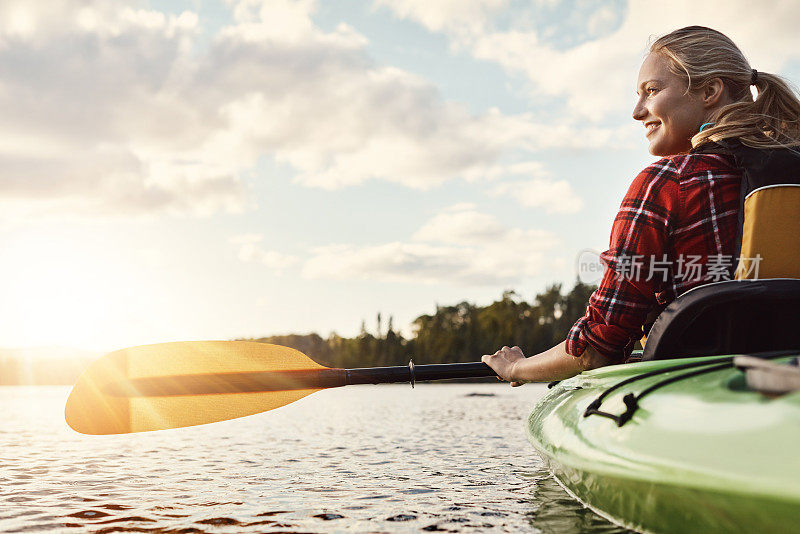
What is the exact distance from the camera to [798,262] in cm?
266

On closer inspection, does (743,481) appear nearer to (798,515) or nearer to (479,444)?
(798,515)

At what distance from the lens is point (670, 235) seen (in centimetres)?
277

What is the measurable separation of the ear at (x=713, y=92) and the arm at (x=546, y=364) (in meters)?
1.22

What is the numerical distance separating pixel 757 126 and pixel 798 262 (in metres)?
0.62

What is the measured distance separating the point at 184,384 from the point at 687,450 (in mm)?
3691

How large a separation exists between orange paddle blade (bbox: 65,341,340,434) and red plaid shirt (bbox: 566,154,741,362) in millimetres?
2721

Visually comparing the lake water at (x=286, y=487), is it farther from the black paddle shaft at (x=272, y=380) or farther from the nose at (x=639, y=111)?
the nose at (x=639, y=111)

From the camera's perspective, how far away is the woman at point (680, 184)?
107 inches

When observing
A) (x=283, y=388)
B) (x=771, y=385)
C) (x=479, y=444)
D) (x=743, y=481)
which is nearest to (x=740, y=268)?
(x=771, y=385)

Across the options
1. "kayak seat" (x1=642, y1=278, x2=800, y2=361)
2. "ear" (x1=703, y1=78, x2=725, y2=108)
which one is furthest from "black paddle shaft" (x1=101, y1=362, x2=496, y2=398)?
"ear" (x1=703, y1=78, x2=725, y2=108)

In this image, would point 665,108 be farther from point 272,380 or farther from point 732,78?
point 272,380

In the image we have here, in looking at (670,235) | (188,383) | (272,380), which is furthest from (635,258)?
(188,383)

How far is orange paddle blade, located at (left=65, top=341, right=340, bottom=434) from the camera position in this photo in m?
4.95

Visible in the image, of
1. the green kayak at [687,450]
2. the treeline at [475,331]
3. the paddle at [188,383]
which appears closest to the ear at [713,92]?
the green kayak at [687,450]
